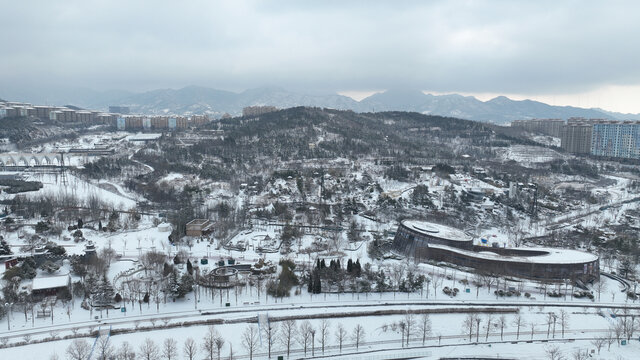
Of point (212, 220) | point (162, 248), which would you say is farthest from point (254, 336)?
point (212, 220)

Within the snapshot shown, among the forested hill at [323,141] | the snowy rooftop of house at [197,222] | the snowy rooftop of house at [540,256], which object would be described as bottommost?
the snowy rooftop of house at [540,256]

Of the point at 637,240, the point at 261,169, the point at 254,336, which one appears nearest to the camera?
the point at 254,336

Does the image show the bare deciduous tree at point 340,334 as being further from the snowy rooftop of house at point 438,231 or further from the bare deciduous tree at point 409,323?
the snowy rooftop of house at point 438,231

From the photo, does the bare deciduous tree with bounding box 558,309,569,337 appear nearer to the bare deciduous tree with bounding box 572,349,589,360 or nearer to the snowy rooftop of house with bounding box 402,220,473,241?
the bare deciduous tree with bounding box 572,349,589,360

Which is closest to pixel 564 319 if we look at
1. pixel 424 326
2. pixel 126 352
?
pixel 424 326

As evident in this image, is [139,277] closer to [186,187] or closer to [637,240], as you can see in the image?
[186,187]

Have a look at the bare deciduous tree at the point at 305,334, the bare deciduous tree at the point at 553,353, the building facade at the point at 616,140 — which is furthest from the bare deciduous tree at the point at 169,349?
the building facade at the point at 616,140

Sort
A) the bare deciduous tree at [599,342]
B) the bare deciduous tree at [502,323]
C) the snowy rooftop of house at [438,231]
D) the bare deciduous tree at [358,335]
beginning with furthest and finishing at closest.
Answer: the snowy rooftop of house at [438,231] → the bare deciduous tree at [502,323] → the bare deciduous tree at [599,342] → the bare deciduous tree at [358,335]
